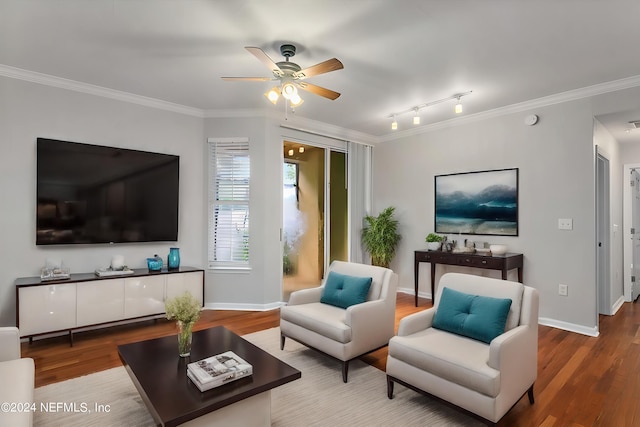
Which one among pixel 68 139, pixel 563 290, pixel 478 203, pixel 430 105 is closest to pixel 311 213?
pixel 430 105

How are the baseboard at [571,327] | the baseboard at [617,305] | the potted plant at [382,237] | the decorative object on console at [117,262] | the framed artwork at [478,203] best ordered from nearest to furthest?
the baseboard at [571,327] < the decorative object on console at [117,262] < the framed artwork at [478,203] < the baseboard at [617,305] < the potted plant at [382,237]

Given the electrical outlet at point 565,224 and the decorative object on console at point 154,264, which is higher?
the electrical outlet at point 565,224

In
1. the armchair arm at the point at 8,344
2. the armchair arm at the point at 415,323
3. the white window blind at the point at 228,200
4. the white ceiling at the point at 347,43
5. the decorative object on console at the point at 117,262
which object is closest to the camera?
the armchair arm at the point at 8,344

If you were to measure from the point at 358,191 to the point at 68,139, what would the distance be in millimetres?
4177

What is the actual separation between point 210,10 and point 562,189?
4.16 m

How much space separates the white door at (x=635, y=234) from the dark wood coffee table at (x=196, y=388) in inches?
243

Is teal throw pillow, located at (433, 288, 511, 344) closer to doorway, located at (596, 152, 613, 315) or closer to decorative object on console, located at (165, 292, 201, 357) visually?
decorative object on console, located at (165, 292, 201, 357)

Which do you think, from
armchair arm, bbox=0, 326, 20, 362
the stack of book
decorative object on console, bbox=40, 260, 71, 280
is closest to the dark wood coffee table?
the stack of book

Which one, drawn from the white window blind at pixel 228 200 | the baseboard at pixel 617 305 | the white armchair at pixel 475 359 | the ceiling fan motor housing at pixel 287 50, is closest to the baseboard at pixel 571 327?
the baseboard at pixel 617 305

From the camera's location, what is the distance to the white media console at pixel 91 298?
10.5 feet


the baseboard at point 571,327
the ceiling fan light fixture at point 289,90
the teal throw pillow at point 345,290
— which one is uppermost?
the ceiling fan light fixture at point 289,90

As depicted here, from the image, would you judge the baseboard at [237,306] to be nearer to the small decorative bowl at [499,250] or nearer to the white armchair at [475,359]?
the white armchair at [475,359]

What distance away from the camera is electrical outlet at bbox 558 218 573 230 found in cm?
395

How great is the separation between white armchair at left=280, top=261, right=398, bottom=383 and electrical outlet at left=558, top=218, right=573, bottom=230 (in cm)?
238
